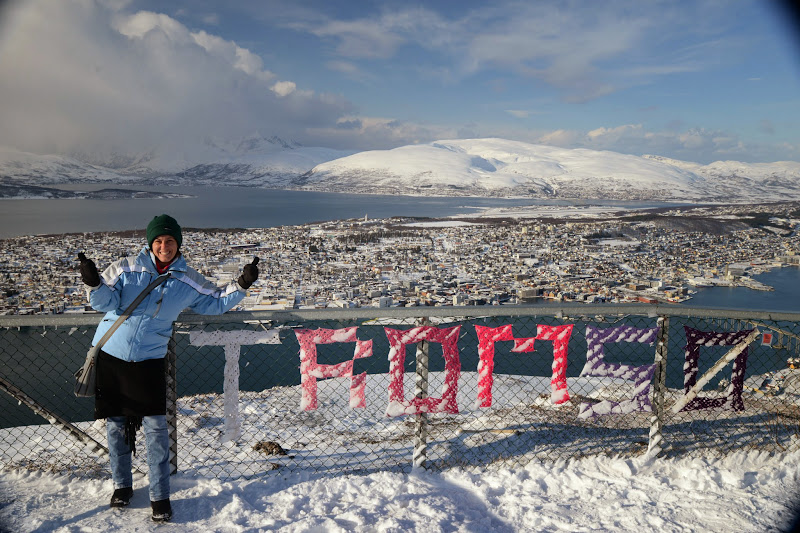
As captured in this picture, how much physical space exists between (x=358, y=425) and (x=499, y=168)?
204546 mm

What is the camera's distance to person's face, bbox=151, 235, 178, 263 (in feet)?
8.13

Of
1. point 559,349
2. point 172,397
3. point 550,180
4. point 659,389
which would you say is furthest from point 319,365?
point 550,180

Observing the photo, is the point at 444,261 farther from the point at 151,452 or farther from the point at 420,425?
the point at 151,452

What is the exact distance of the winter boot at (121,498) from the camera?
8.30 feet

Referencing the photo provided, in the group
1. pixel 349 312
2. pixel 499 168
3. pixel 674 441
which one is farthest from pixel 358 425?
pixel 499 168

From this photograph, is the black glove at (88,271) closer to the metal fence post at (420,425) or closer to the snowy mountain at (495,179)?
the metal fence post at (420,425)

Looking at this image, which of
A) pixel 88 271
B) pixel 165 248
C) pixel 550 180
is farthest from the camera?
pixel 550 180

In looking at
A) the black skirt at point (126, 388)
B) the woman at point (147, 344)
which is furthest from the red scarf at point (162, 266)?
the black skirt at point (126, 388)

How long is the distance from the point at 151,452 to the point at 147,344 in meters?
0.59

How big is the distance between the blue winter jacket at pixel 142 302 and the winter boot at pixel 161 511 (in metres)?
0.77

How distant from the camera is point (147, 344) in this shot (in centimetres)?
243

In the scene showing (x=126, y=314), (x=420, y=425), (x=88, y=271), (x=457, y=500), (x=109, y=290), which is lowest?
(x=457, y=500)

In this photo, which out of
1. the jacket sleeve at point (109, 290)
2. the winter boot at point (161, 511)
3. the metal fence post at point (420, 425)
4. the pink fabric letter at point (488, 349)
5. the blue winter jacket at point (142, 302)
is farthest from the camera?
the pink fabric letter at point (488, 349)

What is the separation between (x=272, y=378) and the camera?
37.3 ft
